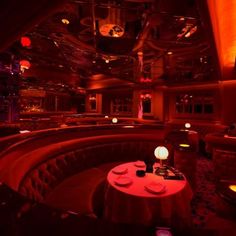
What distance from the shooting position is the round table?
2520 mm

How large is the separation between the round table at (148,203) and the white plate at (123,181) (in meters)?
0.03

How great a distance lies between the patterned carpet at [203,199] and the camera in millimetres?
3531

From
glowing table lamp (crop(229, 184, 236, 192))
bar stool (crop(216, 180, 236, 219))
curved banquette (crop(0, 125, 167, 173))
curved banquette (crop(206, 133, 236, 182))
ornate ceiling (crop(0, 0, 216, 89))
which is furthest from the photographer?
curved banquette (crop(206, 133, 236, 182))

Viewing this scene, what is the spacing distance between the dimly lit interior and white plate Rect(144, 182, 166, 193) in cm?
2

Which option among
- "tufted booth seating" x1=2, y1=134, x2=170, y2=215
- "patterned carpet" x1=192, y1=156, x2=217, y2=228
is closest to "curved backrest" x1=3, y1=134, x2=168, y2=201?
"tufted booth seating" x1=2, y1=134, x2=170, y2=215

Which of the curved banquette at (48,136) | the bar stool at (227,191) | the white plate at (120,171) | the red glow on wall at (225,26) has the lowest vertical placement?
the white plate at (120,171)

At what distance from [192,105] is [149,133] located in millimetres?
5405

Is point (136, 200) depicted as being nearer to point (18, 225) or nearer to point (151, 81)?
point (18, 225)

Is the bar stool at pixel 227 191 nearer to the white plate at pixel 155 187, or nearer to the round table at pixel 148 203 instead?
the round table at pixel 148 203

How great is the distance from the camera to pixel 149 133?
5.99 meters

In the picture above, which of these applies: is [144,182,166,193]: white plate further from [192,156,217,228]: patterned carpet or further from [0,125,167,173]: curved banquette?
[0,125,167,173]: curved banquette

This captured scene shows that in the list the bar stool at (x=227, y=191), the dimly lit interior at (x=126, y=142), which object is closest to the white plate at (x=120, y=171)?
the dimly lit interior at (x=126, y=142)

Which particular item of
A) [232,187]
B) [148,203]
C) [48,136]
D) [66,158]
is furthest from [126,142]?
[232,187]

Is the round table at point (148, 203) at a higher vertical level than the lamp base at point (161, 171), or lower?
lower
